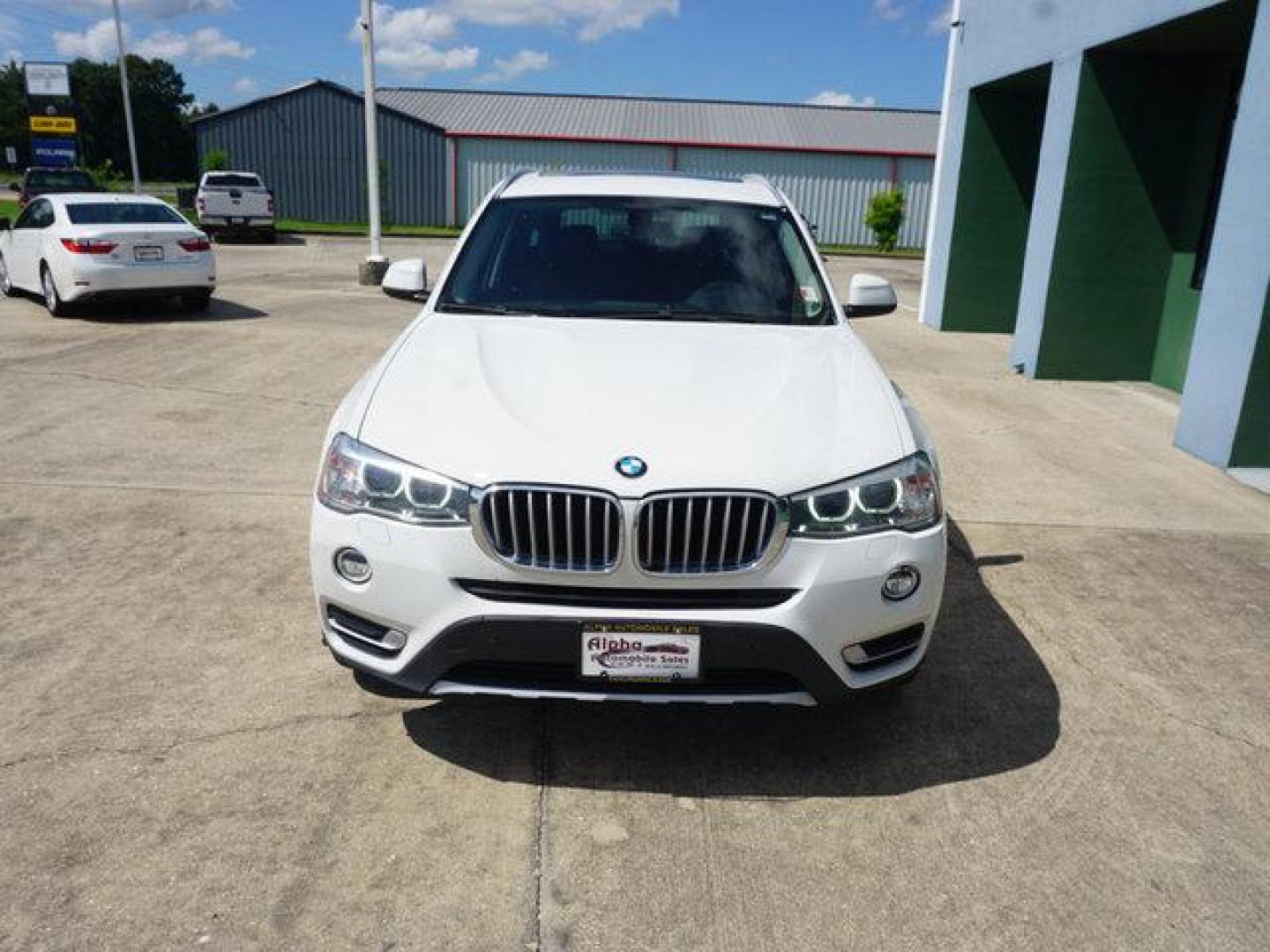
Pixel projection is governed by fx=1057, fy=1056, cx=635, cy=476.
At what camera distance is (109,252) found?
39.5 feet

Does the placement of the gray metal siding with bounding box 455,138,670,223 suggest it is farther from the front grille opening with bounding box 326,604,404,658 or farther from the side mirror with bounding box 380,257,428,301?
the front grille opening with bounding box 326,604,404,658

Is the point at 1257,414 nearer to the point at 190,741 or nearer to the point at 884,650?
the point at 884,650

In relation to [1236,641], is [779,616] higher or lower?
higher

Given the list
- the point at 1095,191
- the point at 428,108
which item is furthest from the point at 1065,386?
the point at 428,108

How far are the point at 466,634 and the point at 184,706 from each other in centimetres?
138

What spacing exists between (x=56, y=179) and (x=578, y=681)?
1242 inches

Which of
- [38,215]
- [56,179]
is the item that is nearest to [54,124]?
[56,179]

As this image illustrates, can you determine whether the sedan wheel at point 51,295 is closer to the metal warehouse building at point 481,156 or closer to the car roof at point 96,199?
the car roof at point 96,199

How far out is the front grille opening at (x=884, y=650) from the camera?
3.11 m

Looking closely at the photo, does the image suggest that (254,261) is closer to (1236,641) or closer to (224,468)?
(224,468)

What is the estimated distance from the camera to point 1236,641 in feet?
15.0

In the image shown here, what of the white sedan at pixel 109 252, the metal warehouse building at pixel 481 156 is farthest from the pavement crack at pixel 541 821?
the metal warehouse building at pixel 481 156

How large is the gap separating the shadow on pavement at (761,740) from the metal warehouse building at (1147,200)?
4.61 metres

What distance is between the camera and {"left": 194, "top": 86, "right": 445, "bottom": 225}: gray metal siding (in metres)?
36.8
